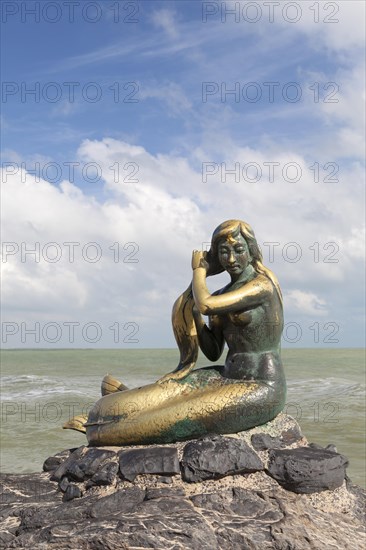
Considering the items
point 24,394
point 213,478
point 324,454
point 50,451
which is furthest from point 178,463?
point 24,394

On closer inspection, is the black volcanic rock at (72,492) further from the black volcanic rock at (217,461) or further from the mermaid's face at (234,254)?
the mermaid's face at (234,254)

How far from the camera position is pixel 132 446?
5.19 m

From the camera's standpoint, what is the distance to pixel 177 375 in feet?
17.5

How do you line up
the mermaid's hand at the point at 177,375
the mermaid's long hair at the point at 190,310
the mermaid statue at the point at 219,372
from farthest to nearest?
the mermaid's long hair at the point at 190,310
the mermaid's hand at the point at 177,375
the mermaid statue at the point at 219,372

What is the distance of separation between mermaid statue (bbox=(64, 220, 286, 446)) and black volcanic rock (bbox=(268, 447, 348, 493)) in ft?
1.21

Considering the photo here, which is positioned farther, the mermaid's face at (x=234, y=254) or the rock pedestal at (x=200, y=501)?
the mermaid's face at (x=234, y=254)

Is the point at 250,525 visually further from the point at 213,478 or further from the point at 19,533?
the point at 19,533

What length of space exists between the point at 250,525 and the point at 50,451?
6013mm

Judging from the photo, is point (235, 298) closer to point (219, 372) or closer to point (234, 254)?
point (234, 254)

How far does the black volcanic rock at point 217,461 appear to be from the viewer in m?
4.71

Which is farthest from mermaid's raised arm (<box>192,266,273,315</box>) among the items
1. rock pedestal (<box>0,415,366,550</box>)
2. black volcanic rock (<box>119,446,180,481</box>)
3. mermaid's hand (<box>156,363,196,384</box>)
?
black volcanic rock (<box>119,446,180,481</box>)

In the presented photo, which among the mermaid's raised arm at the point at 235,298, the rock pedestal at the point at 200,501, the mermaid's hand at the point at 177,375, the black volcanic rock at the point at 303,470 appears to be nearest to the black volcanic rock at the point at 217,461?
the rock pedestal at the point at 200,501

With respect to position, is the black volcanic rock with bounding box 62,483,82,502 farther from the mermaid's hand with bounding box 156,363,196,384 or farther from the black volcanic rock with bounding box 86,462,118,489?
the mermaid's hand with bounding box 156,363,196,384

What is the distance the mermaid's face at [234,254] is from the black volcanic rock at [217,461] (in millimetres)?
1363
